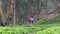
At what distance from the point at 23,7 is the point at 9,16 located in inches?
964

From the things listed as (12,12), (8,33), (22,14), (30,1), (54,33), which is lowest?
(22,14)

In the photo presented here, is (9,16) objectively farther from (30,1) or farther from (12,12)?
(30,1)

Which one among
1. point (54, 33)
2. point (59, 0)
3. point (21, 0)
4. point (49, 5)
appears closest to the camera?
point (54, 33)

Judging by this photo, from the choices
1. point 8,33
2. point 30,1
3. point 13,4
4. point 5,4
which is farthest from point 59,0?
point 8,33

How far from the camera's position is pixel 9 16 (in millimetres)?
20031

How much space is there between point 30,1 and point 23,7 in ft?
6.77

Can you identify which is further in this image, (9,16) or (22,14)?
(22,14)

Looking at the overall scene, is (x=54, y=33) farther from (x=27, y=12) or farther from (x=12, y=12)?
(x=27, y=12)

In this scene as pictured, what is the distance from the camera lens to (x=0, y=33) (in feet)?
21.4

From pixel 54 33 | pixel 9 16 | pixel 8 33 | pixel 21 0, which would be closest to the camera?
pixel 54 33

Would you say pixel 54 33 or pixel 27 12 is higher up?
pixel 54 33

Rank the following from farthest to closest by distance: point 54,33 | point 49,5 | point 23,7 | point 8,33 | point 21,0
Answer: point 49,5 < point 23,7 < point 21,0 < point 8,33 < point 54,33

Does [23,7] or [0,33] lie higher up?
[0,33]

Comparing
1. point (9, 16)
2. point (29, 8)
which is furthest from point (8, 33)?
point (29, 8)
